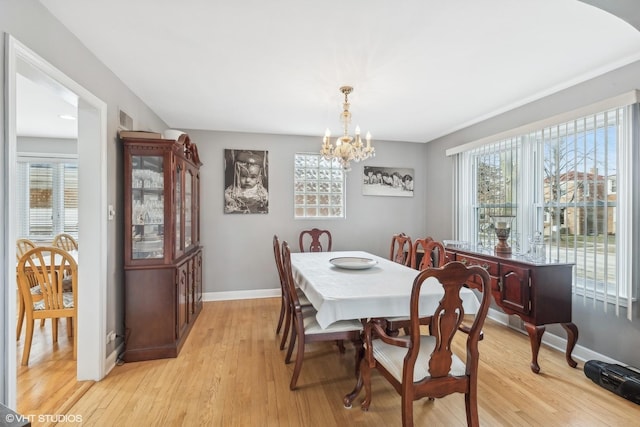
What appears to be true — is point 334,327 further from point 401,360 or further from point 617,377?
point 617,377

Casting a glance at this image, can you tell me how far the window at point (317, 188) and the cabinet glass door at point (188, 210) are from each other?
1.55 m

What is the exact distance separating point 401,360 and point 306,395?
2.81 feet

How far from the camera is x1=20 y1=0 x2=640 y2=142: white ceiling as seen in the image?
1748mm

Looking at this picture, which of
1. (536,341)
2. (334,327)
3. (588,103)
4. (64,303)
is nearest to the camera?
(334,327)

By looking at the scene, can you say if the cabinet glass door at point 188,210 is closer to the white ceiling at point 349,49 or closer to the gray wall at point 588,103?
Answer: the white ceiling at point 349,49

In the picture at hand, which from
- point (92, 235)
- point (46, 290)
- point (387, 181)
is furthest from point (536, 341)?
point (46, 290)

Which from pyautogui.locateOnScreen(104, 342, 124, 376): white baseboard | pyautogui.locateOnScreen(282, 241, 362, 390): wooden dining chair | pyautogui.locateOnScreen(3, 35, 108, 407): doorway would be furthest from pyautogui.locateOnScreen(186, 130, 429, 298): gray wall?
pyautogui.locateOnScreen(282, 241, 362, 390): wooden dining chair

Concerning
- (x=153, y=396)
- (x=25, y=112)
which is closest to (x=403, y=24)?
(x=153, y=396)

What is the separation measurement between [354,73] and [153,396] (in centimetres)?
285

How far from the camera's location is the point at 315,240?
437 cm

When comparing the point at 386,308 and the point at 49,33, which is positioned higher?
the point at 49,33

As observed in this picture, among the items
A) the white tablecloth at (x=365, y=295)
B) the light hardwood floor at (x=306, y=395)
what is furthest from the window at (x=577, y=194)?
the white tablecloth at (x=365, y=295)

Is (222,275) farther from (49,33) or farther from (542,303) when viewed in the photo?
(542,303)

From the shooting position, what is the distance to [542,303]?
8.10 ft
